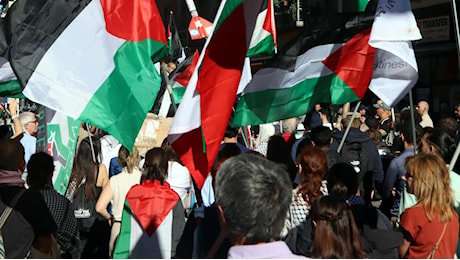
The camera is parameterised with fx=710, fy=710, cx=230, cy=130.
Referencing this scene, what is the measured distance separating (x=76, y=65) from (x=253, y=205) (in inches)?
113

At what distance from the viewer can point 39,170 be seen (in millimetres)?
5188

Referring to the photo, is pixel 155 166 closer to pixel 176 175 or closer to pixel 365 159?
pixel 176 175

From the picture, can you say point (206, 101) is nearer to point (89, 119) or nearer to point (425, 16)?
point (89, 119)

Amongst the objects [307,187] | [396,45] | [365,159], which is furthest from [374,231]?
[365,159]

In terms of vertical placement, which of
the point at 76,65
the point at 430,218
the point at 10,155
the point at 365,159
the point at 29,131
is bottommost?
the point at 365,159

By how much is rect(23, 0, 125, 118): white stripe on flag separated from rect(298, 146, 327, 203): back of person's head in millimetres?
1580

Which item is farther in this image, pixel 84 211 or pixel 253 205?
pixel 84 211

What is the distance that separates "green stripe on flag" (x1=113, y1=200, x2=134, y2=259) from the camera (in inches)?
222

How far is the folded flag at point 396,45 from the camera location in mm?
5812

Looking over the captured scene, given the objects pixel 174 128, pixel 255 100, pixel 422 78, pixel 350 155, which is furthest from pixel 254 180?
pixel 422 78

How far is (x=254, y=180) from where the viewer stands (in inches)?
109

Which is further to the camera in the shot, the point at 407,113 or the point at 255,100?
the point at 407,113

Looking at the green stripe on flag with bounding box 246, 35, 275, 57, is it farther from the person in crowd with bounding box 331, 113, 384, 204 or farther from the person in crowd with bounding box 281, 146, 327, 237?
the person in crowd with bounding box 281, 146, 327, 237

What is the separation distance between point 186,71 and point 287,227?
10.5ft
